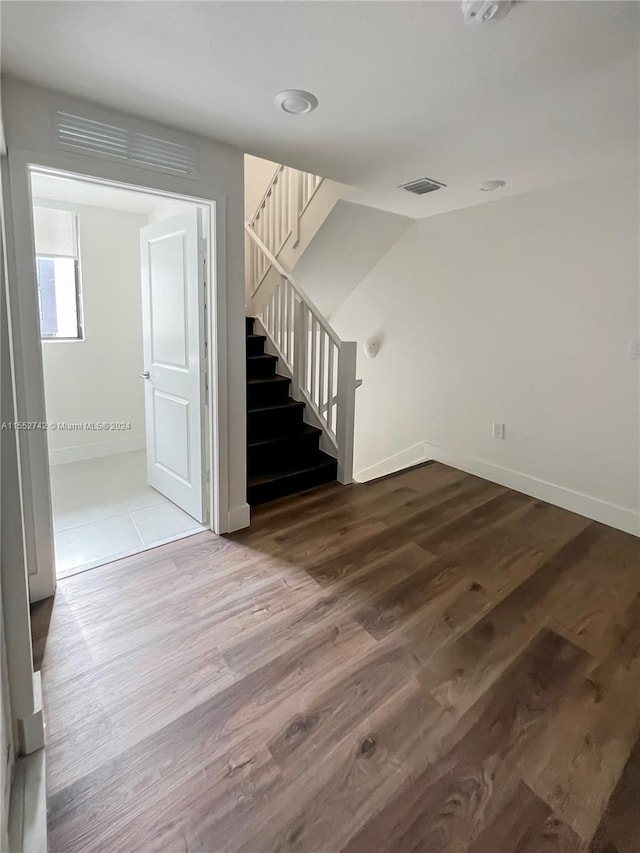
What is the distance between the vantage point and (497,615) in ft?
6.99

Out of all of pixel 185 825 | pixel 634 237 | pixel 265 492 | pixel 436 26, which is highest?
pixel 436 26

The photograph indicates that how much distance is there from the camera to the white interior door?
8.73ft

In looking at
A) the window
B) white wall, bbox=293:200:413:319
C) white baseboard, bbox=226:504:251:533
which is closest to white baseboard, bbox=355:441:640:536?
white wall, bbox=293:200:413:319

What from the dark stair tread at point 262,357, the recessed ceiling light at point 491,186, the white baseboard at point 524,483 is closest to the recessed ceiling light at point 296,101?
the recessed ceiling light at point 491,186

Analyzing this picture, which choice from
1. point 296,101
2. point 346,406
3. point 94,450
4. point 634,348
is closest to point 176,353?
point 346,406

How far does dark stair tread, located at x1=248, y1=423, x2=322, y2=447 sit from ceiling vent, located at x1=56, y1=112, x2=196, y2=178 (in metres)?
1.85

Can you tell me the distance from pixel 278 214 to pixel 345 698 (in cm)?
390

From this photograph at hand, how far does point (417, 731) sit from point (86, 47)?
270 centimetres

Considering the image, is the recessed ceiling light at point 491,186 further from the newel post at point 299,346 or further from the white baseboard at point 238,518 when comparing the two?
the white baseboard at point 238,518

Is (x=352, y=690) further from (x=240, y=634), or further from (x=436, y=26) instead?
(x=436, y=26)

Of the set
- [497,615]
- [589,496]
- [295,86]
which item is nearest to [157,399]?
[295,86]

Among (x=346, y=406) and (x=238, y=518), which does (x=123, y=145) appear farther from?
(x=346, y=406)

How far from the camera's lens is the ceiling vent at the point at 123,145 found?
1.96 m

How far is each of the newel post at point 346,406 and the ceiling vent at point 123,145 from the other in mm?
1712
